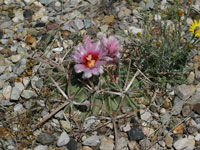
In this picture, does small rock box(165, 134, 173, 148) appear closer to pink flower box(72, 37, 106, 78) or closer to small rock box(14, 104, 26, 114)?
pink flower box(72, 37, 106, 78)

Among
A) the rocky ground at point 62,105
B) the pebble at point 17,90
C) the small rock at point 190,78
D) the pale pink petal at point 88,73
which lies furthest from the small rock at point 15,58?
the small rock at point 190,78

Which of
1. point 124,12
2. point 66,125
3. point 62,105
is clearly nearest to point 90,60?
point 62,105

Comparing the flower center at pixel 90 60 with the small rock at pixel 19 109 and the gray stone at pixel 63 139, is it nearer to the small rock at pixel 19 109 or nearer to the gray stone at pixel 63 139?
the gray stone at pixel 63 139

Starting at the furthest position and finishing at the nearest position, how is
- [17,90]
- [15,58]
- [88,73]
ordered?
[15,58] → [17,90] → [88,73]

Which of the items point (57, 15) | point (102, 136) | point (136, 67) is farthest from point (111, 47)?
point (57, 15)

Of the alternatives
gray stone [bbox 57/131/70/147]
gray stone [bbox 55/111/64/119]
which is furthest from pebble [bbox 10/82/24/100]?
gray stone [bbox 57/131/70/147]

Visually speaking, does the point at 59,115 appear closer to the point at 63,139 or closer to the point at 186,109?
the point at 63,139
